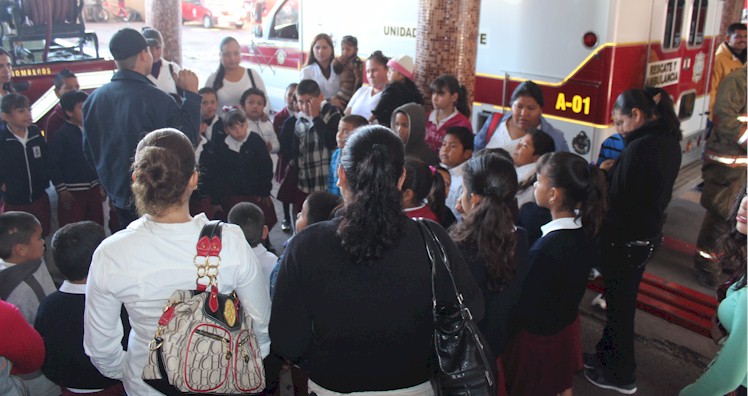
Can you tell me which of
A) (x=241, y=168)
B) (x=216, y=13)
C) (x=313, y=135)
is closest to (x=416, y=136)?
(x=313, y=135)

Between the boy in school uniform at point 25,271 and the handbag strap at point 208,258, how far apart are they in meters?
1.25

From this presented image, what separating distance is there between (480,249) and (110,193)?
2418 mm

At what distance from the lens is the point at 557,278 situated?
274 cm

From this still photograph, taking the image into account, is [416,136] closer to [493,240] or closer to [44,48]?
[493,240]

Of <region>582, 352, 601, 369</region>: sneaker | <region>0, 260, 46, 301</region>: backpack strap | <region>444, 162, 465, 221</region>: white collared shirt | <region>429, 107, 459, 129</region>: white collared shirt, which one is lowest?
<region>582, 352, 601, 369</region>: sneaker

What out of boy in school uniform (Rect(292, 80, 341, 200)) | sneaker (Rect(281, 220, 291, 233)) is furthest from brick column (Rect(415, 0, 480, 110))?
sneaker (Rect(281, 220, 291, 233))

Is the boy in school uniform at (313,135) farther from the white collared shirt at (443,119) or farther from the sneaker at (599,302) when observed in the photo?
the sneaker at (599,302)

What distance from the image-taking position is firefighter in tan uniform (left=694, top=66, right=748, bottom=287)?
5211 millimetres

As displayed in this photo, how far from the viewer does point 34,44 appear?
27.6ft

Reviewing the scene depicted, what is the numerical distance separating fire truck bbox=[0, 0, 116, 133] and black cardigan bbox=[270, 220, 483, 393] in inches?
240

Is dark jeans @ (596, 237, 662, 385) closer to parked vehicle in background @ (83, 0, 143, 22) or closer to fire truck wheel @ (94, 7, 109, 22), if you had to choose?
parked vehicle in background @ (83, 0, 143, 22)

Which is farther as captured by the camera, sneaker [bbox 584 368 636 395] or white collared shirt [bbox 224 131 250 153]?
white collared shirt [bbox 224 131 250 153]

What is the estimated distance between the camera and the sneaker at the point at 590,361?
389 cm

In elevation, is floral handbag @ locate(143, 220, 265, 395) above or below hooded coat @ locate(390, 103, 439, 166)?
below
